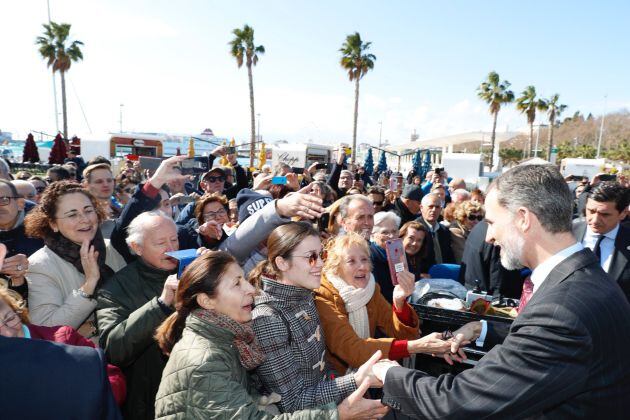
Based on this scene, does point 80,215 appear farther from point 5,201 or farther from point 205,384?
point 205,384

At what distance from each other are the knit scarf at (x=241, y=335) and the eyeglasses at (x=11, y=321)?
0.79 m

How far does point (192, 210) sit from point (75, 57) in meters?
31.8

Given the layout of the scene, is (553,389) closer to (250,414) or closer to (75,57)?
(250,414)

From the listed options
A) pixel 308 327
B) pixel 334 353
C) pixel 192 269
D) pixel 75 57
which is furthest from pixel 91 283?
pixel 75 57

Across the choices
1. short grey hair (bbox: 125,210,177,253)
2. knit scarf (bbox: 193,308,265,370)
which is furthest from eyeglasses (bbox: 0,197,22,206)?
knit scarf (bbox: 193,308,265,370)

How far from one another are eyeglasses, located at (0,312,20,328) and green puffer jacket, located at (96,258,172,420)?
58cm

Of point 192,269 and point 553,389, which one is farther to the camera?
point 192,269

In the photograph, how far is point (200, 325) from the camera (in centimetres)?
205

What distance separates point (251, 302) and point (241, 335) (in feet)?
0.60

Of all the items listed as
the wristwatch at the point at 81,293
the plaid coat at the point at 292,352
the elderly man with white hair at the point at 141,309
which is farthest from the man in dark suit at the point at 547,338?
the wristwatch at the point at 81,293

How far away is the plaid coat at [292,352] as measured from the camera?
2.32 meters

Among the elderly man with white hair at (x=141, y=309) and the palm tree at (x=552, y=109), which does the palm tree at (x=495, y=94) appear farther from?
the elderly man with white hair at (x=141, y=309)

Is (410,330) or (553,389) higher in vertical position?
(553,389)

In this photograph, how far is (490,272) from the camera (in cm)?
446
